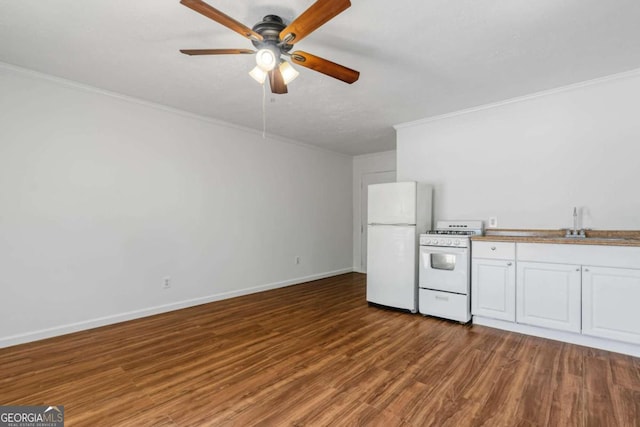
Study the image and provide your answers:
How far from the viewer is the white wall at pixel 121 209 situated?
2.78 metres

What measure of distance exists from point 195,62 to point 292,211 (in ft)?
9.74

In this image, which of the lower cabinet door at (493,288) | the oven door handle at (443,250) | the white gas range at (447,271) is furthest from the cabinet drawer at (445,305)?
the oven door handle at (443,250)

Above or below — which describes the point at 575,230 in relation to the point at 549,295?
above

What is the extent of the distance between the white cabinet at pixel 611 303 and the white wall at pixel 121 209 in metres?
3.82

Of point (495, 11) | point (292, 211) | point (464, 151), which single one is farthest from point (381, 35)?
point (292, 211)

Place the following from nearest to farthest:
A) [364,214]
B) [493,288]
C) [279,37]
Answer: [279,37], [493,288], [364,214]

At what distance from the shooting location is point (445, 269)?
3490mm

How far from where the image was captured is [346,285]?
5.15 meters

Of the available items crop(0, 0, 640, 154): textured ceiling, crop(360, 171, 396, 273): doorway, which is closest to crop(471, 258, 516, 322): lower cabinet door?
crop(0, 0, 640, 154): textured ceiling

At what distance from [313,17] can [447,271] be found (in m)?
2.91

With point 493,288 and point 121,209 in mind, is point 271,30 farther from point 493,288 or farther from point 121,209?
point 493,288

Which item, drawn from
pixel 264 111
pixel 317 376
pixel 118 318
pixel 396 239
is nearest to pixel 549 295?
pixel 396 239

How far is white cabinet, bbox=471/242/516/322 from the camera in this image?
310 cm

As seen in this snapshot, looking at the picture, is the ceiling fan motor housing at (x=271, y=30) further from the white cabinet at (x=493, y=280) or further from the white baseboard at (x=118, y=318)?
the white baseboard at (x=118, y=318)
